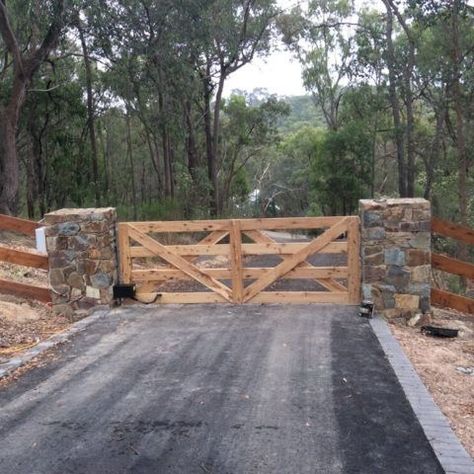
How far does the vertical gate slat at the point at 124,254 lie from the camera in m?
8.30

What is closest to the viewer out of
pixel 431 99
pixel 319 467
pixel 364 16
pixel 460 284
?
pixel 319 467

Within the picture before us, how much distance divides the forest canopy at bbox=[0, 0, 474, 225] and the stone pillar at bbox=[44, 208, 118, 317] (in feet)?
25.6

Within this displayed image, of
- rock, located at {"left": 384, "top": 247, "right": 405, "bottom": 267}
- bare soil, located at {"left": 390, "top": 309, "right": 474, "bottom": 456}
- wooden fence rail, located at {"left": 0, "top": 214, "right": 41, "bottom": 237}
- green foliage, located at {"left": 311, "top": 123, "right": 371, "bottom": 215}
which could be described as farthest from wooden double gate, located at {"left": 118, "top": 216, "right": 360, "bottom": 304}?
green foliage, located at {"left": 311, "top": 123, "right": 371, "bottom": 215}

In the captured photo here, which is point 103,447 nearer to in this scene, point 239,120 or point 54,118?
point 54,118

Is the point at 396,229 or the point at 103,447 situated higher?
the point at 396,229

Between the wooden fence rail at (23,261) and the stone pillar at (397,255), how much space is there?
4381mm

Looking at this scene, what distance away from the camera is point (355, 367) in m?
5.47

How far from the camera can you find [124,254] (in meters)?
8.31

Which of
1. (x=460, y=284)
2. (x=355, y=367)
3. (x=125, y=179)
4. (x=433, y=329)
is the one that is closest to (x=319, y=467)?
(x=355, y=367)

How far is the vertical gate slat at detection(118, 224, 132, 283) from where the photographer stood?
830cm

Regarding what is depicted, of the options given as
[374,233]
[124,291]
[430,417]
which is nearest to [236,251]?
[124,291]

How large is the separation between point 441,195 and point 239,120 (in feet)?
38.5

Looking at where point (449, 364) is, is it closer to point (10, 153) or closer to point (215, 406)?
point (215, 406)

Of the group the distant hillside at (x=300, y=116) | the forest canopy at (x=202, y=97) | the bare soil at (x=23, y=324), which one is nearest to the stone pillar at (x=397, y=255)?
the bare soil at (x=23, y=324)
